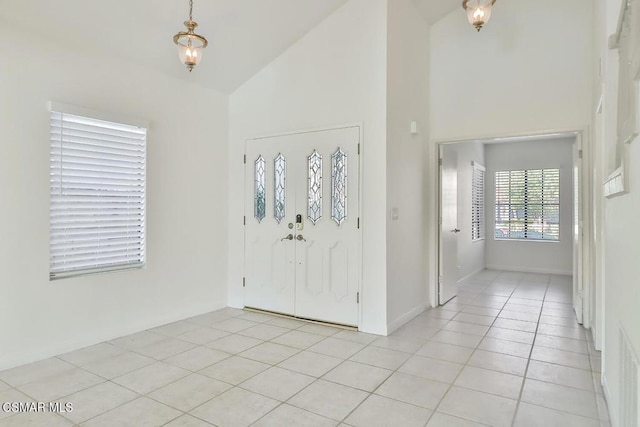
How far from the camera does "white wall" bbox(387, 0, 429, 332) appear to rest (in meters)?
4.04

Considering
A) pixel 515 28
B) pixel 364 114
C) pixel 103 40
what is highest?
pixel 515 28

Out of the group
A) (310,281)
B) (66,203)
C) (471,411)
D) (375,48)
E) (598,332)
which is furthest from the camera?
(310,281)

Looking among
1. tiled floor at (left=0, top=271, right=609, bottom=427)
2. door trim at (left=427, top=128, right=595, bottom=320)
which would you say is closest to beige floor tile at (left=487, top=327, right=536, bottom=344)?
tiled floor at (left=0, top=271, right=609, bottom=427)

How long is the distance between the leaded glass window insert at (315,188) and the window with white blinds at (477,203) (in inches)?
163

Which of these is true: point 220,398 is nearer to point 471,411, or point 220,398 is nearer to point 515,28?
point 471,411

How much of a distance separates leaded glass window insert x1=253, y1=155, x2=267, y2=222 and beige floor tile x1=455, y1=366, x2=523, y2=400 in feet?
9.11

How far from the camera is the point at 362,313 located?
4.05 metres

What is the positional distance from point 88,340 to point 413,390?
286cm

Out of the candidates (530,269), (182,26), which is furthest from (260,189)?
(530,269)

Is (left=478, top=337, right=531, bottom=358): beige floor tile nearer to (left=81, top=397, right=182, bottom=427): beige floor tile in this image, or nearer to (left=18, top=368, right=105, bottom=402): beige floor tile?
(left=81, top=397, right=182, bottom=427): beige floor tile

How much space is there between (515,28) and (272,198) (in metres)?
3.47

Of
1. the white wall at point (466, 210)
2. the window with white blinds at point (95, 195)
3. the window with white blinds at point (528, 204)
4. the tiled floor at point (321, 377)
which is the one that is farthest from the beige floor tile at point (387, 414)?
the window with white blinds at point (528, 204)

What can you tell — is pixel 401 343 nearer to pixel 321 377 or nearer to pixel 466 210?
pixel 321 377

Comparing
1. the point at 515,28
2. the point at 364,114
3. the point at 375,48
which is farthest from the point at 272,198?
the point at 515,28
